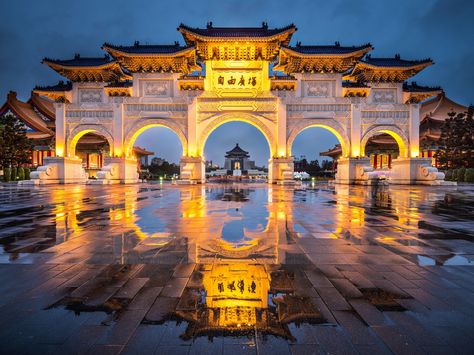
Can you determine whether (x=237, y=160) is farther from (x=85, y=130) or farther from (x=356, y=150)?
(x=85, y=130)

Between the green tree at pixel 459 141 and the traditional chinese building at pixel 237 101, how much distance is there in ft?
20.8

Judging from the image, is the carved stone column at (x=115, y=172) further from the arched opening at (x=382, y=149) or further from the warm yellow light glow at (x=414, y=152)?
the warm yellow light glow at (x=414, y=152)

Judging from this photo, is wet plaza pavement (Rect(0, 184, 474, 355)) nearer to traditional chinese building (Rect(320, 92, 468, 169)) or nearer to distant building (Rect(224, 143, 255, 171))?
traditional chinese building (Rect(320, 92, 468, 169))

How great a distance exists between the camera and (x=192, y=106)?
22.1 meters

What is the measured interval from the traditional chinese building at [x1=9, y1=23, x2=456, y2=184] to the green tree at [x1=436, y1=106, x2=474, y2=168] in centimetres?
634

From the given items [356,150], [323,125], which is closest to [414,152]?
[356,150]

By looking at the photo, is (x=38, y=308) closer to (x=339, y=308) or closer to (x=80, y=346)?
(x=80, y=346)

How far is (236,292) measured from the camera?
7.36 feet

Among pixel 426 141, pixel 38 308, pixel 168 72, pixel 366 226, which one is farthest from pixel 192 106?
pixel 426 141

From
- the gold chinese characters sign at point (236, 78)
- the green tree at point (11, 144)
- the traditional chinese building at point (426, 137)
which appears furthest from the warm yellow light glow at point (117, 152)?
the traditional chinese building at point (426, 137)

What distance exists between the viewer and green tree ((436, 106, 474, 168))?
25125 mm

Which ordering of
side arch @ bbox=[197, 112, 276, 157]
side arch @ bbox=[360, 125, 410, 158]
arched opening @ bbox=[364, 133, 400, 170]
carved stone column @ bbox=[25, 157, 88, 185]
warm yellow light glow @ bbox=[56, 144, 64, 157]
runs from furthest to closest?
arched opening @ bbox=[364, 133, 400, 170], warm yellow light glow @ bbox=[56, 144, 64, 157], side arch @ bbox=[360, 125, 410, 158], side arch @ bbox=[197, 112, 276, 157], carved stone column @ bbox=[25, 157, 88, 185]

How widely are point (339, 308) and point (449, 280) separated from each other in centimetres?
141

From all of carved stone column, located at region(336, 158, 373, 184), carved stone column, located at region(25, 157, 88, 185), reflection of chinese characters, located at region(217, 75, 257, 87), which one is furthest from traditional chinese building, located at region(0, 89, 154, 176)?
carved stone column, located at region(336, 158, 373, 184)
